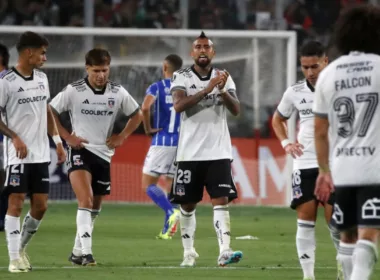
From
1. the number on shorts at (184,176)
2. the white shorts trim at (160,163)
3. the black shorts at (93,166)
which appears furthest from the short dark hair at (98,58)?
the white shorts trim at (160,163)

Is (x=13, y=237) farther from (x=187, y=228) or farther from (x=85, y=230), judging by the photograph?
(x=187, y=228)

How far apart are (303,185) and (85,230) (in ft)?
8.28

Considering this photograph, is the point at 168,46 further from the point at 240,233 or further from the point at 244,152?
the point at 240,233

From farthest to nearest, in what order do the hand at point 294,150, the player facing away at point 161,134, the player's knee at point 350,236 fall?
the player facing away at point 161,134, the hand at point 294,150, the player's knee at point 350,236

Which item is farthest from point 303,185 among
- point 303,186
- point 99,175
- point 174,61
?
point 174,61

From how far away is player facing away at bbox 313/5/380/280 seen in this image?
7055 millimetres

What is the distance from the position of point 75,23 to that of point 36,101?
1512 cm

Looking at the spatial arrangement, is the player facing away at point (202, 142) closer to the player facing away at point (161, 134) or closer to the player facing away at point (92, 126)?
the player facing away at point (92, 126)

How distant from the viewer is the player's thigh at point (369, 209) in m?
7.05

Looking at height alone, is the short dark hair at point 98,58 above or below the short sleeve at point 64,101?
above

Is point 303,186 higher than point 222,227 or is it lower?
higher

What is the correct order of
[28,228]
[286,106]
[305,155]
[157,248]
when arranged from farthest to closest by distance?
[157,248]
[28,228]
[286,106]
[305,155]

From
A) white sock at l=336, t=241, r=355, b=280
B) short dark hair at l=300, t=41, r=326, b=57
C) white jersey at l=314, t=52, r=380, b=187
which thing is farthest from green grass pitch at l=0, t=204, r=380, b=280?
white jersey at l=314, t=52, r=380, b=187

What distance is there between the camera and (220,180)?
11117 millimetres
